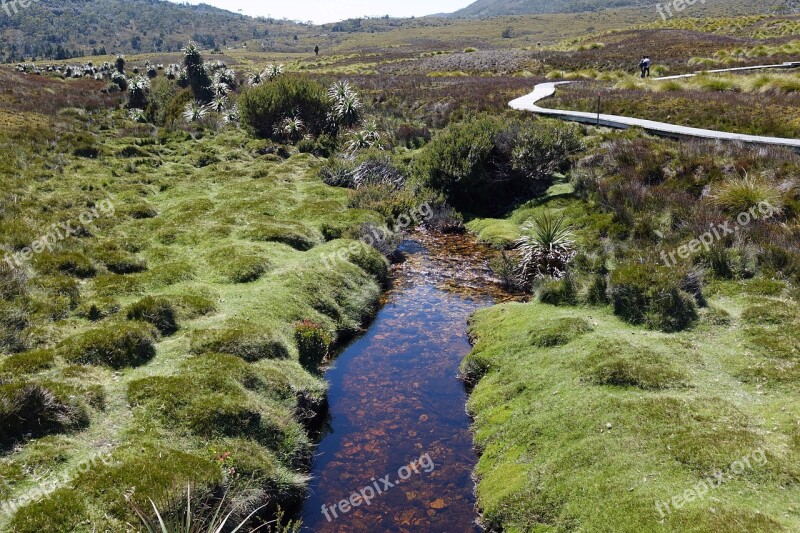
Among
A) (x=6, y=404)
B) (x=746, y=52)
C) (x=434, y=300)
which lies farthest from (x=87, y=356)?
(x=746, y=52)

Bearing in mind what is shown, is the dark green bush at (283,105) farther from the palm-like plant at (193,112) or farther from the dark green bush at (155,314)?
the dark green bush at (155,314)

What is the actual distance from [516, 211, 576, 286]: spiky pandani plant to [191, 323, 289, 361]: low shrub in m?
9.07

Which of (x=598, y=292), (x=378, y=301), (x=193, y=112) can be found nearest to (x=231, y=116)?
(x=193, y=112)

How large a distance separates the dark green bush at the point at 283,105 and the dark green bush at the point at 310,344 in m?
30.1

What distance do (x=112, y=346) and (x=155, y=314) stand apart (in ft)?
5.99

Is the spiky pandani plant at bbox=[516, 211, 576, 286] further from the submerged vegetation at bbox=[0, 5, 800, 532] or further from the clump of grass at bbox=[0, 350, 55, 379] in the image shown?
the clump of grass at bbox=[0, 350, 55, 379]

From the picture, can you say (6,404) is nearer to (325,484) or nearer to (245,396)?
(245,396)

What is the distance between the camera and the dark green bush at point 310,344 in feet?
47.1

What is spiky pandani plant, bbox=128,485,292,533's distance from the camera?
7.37m

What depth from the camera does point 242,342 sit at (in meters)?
13.1

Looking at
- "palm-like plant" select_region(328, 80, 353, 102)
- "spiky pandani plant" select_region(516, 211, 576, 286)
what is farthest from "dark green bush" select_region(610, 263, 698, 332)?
"palm-like plant" select_region(328, 80, 353, 102)

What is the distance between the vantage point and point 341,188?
29438 millimetres

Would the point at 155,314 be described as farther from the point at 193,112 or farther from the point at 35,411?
the point at 193,112

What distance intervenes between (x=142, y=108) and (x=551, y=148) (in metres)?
42.7
